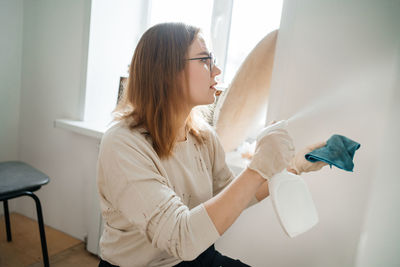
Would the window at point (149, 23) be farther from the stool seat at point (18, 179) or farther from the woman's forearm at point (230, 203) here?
Result: the woman's forearm at point (230, 203)

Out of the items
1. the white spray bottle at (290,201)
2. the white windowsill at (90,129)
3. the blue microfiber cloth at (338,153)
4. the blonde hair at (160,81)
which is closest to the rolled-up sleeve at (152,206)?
the blonde hair at (160,81)

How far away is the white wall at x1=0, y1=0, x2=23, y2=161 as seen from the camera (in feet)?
6.38

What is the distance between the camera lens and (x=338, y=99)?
3.52 feet

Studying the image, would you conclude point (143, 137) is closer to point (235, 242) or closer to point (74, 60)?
point (235, 242)

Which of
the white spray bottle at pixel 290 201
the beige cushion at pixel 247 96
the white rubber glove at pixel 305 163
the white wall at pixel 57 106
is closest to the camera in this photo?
the white spray bottle at pixel 290 201

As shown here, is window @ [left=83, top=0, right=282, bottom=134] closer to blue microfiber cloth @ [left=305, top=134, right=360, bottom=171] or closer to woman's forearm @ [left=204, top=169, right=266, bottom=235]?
blue microfiber cloth @ [left=305, top=134, right=360, bottom=171]

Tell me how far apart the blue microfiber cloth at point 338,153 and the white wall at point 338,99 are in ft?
0.32

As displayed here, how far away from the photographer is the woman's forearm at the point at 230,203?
2.46 ft

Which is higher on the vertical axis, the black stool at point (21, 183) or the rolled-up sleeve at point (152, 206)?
the rolled-up sleeve at point (152, 206)

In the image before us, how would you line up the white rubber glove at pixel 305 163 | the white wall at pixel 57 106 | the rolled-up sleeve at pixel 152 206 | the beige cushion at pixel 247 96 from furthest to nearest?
the white wall at pixel 57 106
the beige cushion at pixel 247 96
the white rubber glove at pixel 305 163
the rolled-up sleeve at pixel 152 206

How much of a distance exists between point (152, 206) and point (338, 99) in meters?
0.75

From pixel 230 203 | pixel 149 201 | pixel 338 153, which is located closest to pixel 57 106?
pixel 149 201

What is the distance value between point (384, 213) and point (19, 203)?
230cm

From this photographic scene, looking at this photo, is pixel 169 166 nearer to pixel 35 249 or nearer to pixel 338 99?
pixel 338 99
